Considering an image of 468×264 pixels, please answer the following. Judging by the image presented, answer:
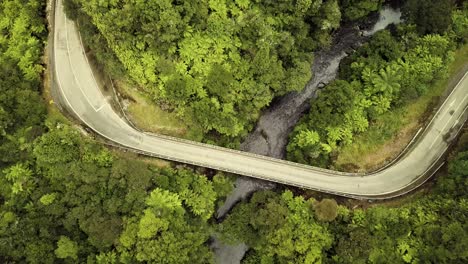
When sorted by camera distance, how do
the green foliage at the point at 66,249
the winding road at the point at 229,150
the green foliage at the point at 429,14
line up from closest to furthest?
the green foliage at the point at 66,249
the winding road at the point at 229,150
the green foliage at the point at 429,14

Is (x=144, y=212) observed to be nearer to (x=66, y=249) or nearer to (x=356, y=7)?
(x=66, y=249)

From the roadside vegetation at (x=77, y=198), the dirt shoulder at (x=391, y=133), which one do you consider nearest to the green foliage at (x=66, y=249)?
the roadside vegetation at (x=77, y=198)

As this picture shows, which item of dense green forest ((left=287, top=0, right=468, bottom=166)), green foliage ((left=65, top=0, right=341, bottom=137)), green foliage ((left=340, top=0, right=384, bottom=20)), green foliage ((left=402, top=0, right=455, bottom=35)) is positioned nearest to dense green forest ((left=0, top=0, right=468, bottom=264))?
green foliage ((left=65, top=0, right=341, bottom=137))

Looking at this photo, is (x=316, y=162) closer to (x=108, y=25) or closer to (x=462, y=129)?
(x=462, y=129)

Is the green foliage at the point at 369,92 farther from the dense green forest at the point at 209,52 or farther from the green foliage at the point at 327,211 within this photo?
the green foliage at the point at 327,211

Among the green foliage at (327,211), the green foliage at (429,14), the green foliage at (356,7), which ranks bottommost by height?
the green foliage at (327,211)

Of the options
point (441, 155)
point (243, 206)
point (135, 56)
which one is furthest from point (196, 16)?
point (441, 155)
